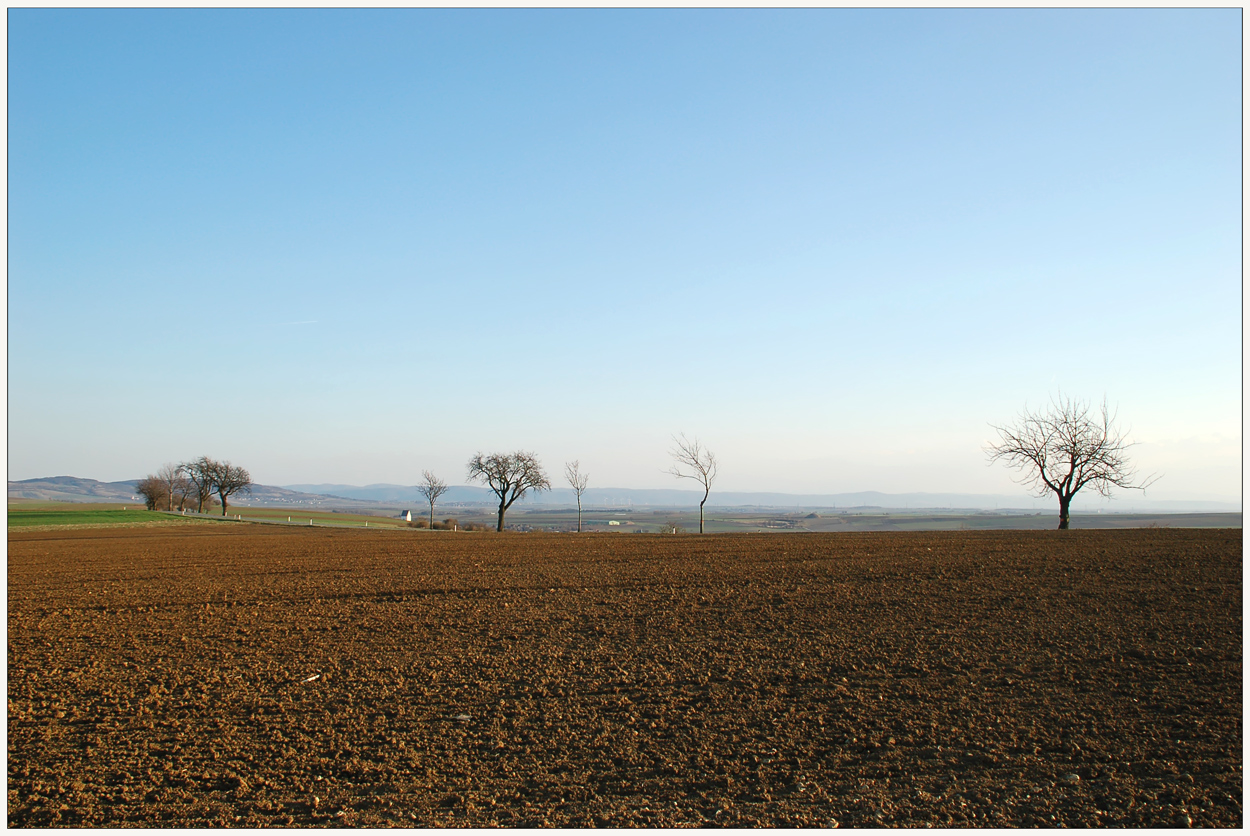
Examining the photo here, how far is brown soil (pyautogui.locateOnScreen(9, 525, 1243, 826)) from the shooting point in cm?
507

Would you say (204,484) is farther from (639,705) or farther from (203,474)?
(639,705)

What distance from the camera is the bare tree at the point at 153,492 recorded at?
342 ft

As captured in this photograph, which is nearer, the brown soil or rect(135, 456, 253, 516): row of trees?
the brown soil

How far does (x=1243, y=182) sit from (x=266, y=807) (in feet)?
32.8

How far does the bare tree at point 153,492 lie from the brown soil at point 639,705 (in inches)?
4232

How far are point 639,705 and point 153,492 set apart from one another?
396 feet

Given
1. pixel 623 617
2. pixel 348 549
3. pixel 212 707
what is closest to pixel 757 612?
pixel 623 617

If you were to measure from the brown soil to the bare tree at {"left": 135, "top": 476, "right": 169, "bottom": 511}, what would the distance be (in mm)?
107501

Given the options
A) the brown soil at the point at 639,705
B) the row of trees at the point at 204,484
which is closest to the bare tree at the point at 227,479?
the row of trees at the point at 204,484

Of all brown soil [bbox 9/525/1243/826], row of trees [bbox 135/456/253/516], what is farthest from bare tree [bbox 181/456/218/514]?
brown soil [bbox 9/525/1243/826]

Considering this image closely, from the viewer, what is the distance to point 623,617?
1133cm

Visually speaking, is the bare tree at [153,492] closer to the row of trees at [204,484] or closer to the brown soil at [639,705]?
the row of trees at [204,484]

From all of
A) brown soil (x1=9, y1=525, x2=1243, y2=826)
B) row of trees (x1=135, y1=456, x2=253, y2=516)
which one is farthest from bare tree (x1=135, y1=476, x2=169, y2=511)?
brown soil (x1=9, y1=525, x2=1243, y2=826)

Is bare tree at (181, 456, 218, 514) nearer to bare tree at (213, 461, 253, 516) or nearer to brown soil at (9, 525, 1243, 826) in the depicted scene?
bare tree at (213, 461, 253, 516)
